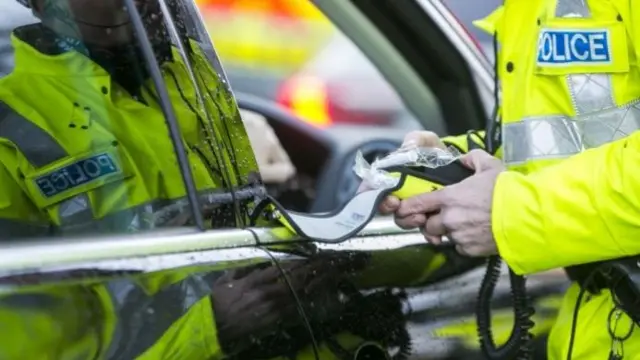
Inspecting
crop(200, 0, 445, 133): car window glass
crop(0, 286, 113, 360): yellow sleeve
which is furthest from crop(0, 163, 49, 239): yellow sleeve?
crop(200, 0, 445, 133): car window glass

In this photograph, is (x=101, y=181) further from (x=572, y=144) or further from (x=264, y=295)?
(x=572, y=144)

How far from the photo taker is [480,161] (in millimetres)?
2219

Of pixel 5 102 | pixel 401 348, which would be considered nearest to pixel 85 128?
pixel 5 102

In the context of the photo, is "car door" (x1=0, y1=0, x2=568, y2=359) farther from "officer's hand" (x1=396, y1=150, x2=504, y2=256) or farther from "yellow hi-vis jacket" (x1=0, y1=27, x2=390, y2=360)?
"officer's hand" (x1=396, y1=150, x2=504, y2=256)

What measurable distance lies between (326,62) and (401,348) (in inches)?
84.0

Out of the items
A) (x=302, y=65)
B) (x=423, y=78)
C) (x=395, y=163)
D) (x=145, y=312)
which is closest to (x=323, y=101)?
(x=302, y=65)

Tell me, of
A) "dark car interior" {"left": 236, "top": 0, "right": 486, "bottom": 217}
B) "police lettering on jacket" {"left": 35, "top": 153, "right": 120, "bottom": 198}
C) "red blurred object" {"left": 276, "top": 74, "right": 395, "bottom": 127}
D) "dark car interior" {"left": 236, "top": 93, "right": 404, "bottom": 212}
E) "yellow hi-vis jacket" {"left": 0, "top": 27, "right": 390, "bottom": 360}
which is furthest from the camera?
"red blurred object" {"left": 276, "top": 74, "right": 395, "bottom": 127}

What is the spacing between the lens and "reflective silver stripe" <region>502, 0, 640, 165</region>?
2.05 meters

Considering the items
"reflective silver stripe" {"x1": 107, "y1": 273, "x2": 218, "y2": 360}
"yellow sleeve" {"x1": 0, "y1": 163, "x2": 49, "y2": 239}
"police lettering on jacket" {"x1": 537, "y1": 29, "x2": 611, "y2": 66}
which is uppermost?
"police lettering on jacket" {"x1": 537, "y1": 29, "x2": 611, "y2": 66}

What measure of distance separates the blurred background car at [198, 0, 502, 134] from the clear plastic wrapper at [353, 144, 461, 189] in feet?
5.02

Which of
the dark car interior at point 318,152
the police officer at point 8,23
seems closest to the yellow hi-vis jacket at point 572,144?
the police officer at point 8,23

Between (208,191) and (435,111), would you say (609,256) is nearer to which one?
(208,191)

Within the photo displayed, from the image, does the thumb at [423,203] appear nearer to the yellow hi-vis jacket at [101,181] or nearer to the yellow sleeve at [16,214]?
the yellow hi-vis jacket at [101,181]

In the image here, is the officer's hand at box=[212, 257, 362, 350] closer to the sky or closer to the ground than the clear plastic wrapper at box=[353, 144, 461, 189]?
closer to the ground
